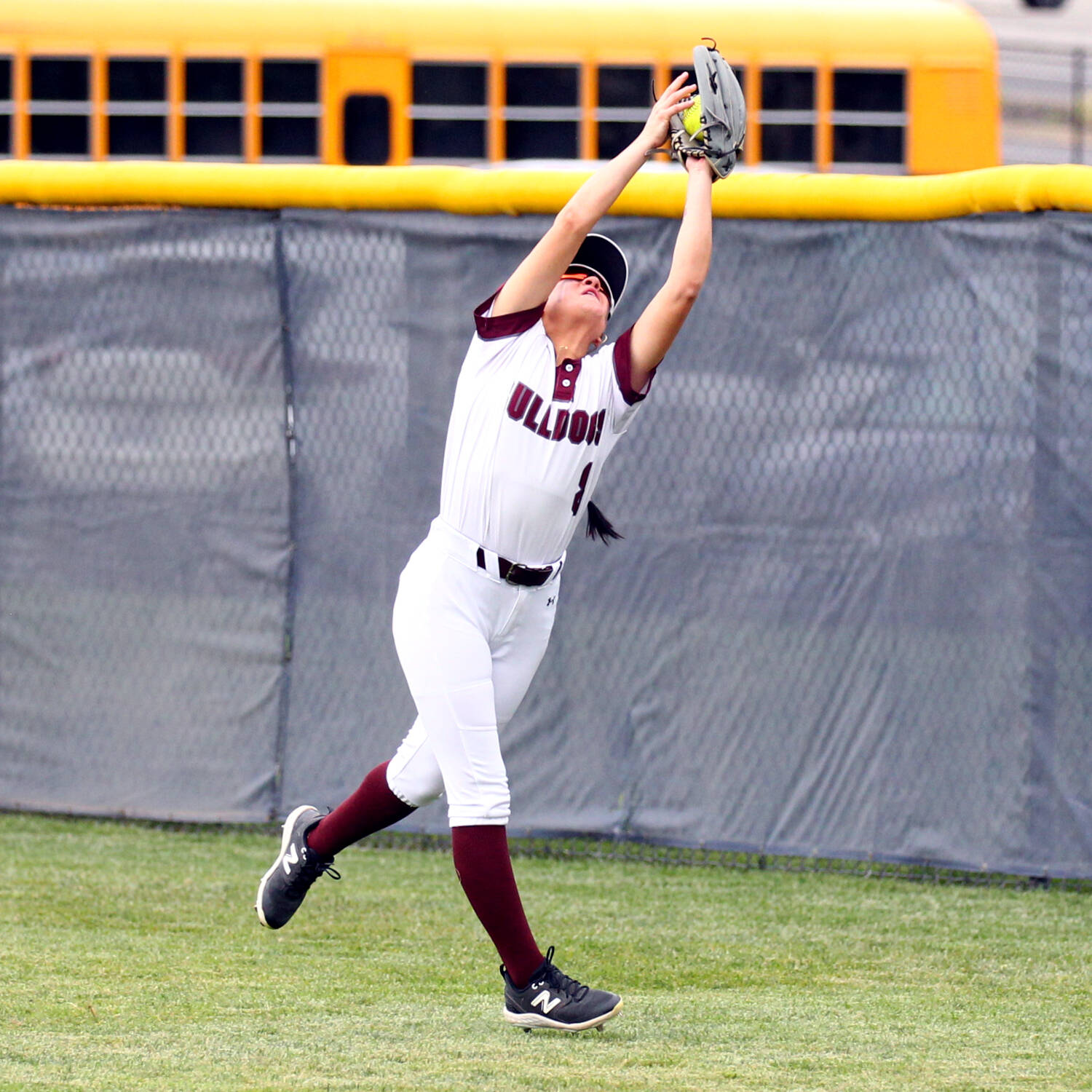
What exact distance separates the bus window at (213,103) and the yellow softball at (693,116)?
937 cm

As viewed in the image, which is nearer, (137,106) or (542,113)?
(137,106)

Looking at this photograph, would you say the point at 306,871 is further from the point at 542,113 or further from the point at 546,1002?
the point at 542,113

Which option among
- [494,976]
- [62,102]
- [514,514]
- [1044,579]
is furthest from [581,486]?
[62,102]

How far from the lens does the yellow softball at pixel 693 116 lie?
142 inches

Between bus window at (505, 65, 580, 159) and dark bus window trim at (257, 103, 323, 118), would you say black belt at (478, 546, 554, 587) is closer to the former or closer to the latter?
bus window at (505, 65, 580, 159)

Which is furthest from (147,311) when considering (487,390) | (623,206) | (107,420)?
(487,390)

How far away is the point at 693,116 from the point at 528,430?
0.70m

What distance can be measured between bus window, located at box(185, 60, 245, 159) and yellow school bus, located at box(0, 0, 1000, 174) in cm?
1

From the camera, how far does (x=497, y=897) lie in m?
3.70

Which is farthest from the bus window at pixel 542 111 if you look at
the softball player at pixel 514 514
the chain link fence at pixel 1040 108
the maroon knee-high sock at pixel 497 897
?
the maroon knee-high sock at pixel 497 897

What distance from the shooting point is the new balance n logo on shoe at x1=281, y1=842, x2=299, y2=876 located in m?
4.11

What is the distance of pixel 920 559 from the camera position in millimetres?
5355

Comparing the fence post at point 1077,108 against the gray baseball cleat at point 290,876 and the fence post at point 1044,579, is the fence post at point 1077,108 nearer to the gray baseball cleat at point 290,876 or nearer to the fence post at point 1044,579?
the fence post at point 1044,579

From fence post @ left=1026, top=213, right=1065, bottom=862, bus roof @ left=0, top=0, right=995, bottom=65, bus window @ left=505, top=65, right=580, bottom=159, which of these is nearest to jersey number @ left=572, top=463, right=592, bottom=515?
fence post @ left=1026, top=213, right=1065, bottom=862
